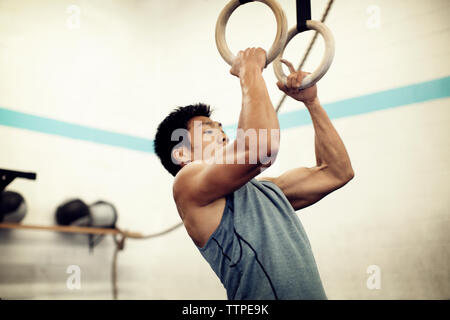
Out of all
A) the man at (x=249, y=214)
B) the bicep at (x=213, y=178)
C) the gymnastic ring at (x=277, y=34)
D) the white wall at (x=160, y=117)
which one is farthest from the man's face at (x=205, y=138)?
the white wall at (x=160, y=117)

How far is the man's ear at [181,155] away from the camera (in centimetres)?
134

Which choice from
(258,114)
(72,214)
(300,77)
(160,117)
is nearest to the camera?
(258,114)

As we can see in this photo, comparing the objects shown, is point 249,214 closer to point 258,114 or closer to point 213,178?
point 213,178

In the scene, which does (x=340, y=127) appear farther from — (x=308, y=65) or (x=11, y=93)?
(x=11, y=93)

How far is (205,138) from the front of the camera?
4.28 feet

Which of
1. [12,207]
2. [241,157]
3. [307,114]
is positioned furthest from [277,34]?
[12,207]

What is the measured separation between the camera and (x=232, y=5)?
4.01 ft

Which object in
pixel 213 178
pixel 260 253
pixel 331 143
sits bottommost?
pixel 260 253

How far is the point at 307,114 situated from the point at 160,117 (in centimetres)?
153

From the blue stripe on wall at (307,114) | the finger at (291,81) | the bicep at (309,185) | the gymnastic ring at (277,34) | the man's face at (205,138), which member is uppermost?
the blue stripe on wall at (307,114)

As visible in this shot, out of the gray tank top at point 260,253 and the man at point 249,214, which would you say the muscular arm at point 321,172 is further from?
the gray tank top at point 260,253

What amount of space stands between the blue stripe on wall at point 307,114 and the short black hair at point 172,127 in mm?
1777

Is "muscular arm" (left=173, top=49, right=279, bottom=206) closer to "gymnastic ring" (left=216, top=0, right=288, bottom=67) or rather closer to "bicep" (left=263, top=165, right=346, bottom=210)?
"gymnastic ring" (left=216, top=0, right=288, bottom=67)
